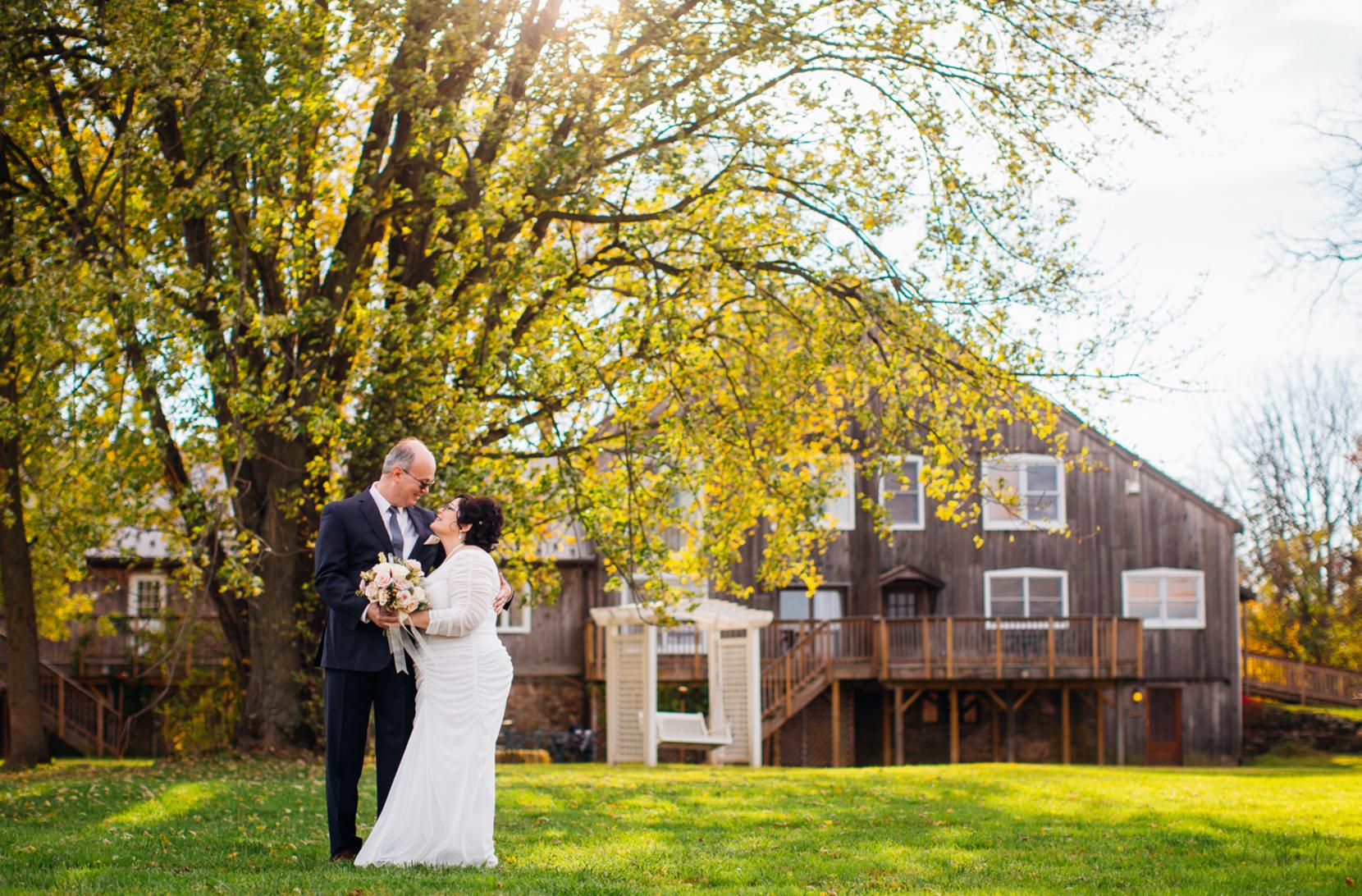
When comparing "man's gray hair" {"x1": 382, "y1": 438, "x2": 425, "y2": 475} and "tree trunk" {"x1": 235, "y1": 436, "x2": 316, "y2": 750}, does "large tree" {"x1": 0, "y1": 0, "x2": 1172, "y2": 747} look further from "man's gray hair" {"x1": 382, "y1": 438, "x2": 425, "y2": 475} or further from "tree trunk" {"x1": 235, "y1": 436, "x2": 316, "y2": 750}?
"man's gray hair" {"x1": 382, "y1": 438, "x2": 425, "y2": 475}

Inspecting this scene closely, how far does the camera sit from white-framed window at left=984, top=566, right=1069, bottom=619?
117 feet

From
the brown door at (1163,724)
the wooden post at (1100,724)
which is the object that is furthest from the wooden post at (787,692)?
the brown door at (1163,724)

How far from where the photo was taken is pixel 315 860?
7930 mm

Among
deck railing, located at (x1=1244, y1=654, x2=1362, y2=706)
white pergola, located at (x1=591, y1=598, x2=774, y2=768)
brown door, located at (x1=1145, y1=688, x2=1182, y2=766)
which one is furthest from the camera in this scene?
deck railing, located at (x1=1244, y1=654, x2=1362, y2=706)

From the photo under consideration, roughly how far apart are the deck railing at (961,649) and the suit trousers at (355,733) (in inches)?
927

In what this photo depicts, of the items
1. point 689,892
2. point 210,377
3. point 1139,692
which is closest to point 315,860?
point 689,892

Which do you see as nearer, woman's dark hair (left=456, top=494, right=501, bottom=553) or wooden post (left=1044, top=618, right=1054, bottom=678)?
woman's dark hair (left=456, top=494, right=501, bottom=553)

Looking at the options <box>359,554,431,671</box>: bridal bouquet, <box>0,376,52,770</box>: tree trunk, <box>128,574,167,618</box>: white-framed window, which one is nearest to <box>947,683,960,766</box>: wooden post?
<box>128,574,167,618</box>: white-framed window

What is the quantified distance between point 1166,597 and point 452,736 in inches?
1230

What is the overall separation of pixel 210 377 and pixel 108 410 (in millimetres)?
1819

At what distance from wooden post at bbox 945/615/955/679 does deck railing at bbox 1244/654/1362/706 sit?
47.8 feet

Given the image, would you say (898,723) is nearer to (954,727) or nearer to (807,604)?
(954,727)

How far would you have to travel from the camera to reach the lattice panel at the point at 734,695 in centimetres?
2556

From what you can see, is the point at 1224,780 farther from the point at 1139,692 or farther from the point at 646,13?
the point at 1139,692
